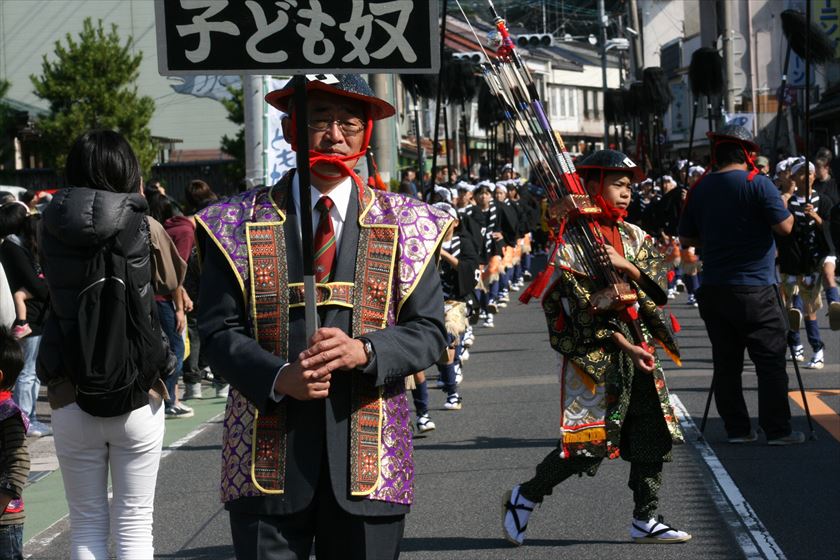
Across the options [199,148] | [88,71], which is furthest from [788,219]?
[199,148]

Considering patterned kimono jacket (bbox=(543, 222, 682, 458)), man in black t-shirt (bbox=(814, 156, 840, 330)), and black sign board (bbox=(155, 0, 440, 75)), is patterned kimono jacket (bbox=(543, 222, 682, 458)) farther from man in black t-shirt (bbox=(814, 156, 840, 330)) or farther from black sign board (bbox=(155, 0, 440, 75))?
man in black t-shirt (bbox=(814, 156, 840, 330))

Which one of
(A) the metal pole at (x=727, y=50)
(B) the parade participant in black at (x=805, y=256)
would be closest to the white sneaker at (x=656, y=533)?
(B) the parade participant in black at (x=805, y=256)

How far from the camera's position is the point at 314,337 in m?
3.41

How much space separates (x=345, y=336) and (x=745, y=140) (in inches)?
237

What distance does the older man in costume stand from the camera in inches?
139

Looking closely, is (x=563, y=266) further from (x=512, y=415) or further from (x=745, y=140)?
(x=512, y=415)

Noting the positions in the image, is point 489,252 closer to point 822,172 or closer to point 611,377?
point 822,172

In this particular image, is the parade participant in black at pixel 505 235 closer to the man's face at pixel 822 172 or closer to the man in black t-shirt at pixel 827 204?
the man in black t-shirt at pixel 827 204

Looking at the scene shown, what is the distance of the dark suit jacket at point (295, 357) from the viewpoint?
351 centimetres

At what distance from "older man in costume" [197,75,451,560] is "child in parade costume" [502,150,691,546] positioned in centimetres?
305

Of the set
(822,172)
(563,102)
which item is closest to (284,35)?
(822,172)

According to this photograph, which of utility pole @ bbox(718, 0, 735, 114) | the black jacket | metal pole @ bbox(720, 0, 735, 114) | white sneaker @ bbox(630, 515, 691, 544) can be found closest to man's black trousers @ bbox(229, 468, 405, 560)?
the black jacket

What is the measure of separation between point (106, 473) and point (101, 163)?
116 cm

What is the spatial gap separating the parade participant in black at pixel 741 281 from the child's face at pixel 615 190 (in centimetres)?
232
